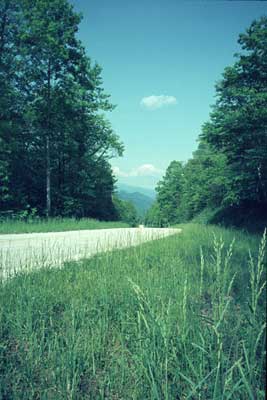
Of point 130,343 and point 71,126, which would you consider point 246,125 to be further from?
point 71,126

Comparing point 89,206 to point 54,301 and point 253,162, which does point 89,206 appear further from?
point 54,301

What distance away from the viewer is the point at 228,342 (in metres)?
2.02

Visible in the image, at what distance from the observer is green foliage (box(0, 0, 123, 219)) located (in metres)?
16.8

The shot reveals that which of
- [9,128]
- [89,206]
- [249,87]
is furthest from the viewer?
[89,206]

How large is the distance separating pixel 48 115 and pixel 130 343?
1877 centimetres

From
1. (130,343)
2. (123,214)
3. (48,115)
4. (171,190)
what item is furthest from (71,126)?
(171,190)

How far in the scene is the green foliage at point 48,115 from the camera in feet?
55.2

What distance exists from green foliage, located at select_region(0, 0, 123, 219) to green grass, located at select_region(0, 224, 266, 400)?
1311 cm

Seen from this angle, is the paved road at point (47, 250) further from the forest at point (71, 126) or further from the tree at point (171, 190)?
the tree at point (171, 190)

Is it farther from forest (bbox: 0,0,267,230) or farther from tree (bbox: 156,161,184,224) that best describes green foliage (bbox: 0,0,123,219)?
tree (bbox: 156,161,184,224)

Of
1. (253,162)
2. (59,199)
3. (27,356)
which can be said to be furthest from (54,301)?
(59,199)

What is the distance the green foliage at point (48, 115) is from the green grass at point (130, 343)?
1311 centimetres

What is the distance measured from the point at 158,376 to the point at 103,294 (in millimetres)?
1489

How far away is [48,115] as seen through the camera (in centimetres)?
1875
